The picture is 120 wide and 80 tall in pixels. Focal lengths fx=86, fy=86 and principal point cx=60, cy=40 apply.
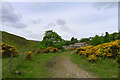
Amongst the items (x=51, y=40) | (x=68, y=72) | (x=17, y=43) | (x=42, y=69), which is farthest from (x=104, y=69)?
(x=17, y=43)

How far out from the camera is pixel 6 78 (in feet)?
16.2

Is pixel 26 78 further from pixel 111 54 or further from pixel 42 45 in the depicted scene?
pixel 42 45

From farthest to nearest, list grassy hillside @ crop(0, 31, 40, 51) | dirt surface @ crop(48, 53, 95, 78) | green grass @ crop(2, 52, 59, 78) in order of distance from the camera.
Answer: grassy hillside @ crop(0, 31, 40, 51)
dirt surface @ crop(48, 53, 95, 78)
green grass @ crop(2, 52, 59, 78)

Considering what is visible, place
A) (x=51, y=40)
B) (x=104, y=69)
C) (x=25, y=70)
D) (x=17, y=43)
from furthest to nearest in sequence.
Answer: (x=17, y=43)
(x=51, y=40)
(x=104, y=69)
(x=25, y=70)

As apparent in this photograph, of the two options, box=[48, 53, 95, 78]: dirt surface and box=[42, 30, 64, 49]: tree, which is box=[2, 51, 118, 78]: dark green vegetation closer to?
box=[48, 53, 95, 78]: dirt surface

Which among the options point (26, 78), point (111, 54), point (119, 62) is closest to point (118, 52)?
point (111, 54)

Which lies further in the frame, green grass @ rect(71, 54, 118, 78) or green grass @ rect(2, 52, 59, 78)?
green grass @ rect(71, 54, 118, 78)

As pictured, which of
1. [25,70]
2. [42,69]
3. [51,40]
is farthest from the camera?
[51,40]

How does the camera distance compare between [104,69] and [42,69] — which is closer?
[104,69]

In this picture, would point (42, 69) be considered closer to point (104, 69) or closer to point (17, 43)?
point (104, 69)

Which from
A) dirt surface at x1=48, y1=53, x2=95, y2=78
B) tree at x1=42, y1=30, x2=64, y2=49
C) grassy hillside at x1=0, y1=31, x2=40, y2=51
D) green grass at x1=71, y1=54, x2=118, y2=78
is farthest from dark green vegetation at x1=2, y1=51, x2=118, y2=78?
grassy hillside at x1=0, y1=31, x2=40, y2=51

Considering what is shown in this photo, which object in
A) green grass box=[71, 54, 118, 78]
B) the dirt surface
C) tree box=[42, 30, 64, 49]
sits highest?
tree box=[42, 30, 64, 49]

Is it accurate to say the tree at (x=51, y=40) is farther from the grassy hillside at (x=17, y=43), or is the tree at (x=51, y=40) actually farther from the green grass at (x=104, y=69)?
the green grass at (x=104, y=69)

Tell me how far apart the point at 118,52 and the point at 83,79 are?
5.54m
